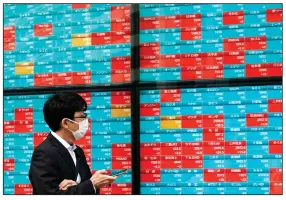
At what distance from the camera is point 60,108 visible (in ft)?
12.4

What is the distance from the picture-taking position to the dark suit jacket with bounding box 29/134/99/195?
3.66m

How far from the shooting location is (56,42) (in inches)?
181

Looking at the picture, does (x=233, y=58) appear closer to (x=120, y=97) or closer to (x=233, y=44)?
(x=233, y=44)

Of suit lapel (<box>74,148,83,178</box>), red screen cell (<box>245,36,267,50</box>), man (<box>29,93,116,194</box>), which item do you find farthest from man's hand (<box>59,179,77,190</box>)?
red screen cell (<box>245,36,267,50</box>)

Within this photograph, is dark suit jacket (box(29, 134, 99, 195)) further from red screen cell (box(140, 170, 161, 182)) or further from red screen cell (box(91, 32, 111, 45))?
red screen cell (box(91, 32, 111, 45))

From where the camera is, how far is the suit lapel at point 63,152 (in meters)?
3.74

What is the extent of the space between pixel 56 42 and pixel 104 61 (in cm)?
33

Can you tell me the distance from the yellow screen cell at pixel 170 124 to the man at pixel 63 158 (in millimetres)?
702

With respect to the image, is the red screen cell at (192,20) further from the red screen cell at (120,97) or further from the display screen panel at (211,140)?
the red screen cell at (120,97)

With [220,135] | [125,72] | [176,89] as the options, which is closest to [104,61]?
[125,72]

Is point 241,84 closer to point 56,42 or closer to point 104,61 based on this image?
point 104,61

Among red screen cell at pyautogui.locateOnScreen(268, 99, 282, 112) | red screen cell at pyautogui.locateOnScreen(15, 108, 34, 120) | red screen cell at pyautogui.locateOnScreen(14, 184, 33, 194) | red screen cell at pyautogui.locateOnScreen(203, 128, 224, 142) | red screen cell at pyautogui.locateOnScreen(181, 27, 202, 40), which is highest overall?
red screen cell at pyautogui.locateOnScreen(181, 27, 202, 40)

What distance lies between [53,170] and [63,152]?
12 centimetres

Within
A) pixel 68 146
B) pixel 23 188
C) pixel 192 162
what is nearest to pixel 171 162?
pixel 192 162
